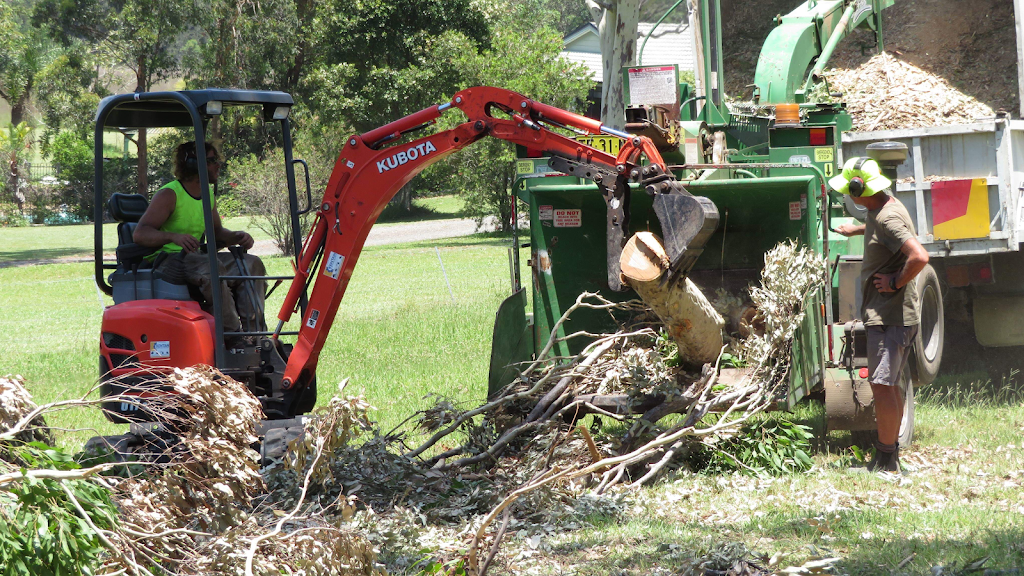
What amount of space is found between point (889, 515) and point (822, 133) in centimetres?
327

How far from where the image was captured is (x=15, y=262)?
27.3 metres

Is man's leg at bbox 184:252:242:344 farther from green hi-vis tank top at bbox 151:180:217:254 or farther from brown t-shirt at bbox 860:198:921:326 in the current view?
brown t-shirt at bbox 860:198:921:326

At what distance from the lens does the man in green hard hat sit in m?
5.76

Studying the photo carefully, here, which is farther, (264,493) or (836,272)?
(836,272)

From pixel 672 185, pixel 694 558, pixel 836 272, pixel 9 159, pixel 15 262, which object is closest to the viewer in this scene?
pixel 694 558

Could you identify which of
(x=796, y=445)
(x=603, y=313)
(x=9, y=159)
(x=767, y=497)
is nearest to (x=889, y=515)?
(x=767, y=497)

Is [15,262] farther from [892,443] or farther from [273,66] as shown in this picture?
[892,443]

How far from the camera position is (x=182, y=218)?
5.71 meters

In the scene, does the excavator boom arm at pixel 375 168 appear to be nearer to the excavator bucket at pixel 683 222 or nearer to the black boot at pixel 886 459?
the excavator bucket at pixel 683 222

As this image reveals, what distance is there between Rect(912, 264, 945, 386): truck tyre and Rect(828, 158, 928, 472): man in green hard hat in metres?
0.91

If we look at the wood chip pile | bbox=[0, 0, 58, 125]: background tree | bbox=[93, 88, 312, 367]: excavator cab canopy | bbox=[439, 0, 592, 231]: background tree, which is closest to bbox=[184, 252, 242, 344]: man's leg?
bbox=[93, 88, 312, 367]: excavator cab canopy

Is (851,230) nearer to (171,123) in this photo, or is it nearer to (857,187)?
(857,187)

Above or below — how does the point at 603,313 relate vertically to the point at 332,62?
below

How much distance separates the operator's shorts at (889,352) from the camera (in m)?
5.77
